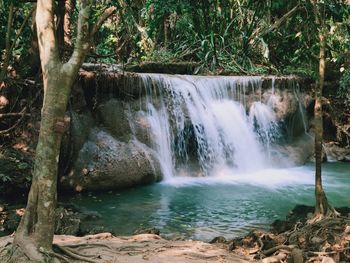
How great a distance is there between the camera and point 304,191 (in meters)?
10.1

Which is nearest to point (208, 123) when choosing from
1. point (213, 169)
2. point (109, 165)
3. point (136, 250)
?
point (213, 169)

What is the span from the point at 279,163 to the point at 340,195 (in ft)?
12.4

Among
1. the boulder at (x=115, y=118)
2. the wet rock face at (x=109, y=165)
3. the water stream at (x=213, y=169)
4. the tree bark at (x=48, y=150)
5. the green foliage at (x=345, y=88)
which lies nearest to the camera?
the tree bark at (x=48, y=150)

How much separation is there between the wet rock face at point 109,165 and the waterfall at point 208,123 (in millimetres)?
633

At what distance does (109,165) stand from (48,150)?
19.2 feet

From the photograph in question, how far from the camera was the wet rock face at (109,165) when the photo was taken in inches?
378

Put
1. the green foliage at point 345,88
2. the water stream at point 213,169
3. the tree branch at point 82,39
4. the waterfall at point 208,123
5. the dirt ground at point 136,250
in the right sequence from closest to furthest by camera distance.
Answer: the tree branch at point 82,39
the dirt ground at point 136,250
the water stream at point 213,169
the waterfall at point 208,123
the green foliage at point 345,88

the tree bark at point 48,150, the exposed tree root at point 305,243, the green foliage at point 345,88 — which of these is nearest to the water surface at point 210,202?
the exposed tree root at point 305,243

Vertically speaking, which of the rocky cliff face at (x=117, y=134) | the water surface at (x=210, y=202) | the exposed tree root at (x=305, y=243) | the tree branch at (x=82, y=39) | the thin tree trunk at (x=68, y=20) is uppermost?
the thin tree trunk at (x=68, y=20)

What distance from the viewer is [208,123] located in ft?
40.3

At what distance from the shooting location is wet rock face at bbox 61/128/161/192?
378 inches

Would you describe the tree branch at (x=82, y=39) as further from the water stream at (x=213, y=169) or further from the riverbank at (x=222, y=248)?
the water stream at (x=213, y=169)

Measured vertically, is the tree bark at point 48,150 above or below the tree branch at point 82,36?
below

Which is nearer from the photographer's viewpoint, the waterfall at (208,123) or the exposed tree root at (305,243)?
the exposed tree root at (305,243)
